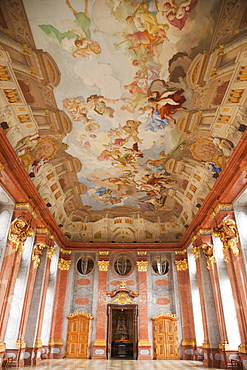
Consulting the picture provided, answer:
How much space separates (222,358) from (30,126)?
13209 mm

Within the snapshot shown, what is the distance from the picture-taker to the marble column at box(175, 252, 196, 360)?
17.5m

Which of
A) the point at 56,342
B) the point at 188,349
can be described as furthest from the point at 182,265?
the point at 56,342

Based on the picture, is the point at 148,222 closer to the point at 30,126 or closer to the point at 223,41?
the point at 30,126

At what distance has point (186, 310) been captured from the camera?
1850 cm

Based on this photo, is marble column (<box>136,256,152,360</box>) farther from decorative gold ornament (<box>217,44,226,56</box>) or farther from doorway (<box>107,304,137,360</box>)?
decorative gold ornament (<box>217,44,226,56</box>)

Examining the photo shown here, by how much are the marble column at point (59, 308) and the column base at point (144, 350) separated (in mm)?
5013

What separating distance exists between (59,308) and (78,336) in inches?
86.6

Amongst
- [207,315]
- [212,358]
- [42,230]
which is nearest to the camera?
[212,358]

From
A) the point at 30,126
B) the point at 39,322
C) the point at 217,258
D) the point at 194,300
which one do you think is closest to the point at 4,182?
the point at 30,126

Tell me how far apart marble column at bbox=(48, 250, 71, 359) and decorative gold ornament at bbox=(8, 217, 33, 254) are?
7944 mm

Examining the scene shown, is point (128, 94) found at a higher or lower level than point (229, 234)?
higher

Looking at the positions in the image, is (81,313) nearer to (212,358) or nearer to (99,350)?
(99,350)

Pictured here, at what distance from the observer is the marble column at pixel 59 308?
691 inches

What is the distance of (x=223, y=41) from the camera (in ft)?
25.9
